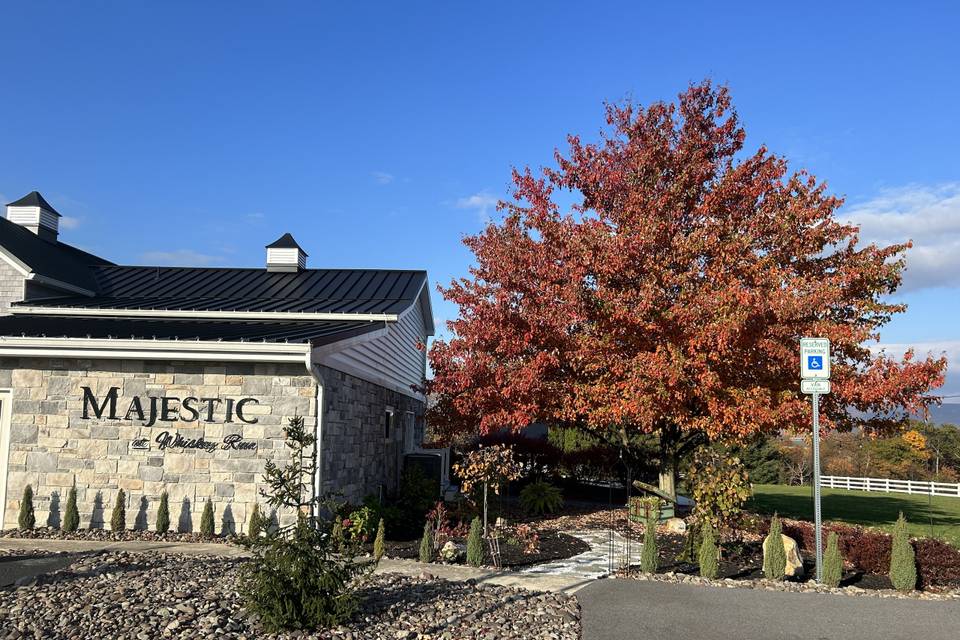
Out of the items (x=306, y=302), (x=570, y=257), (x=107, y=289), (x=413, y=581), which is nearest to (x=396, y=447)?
(x=306, y=302)

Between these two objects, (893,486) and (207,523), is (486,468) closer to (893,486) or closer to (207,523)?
(207,523)

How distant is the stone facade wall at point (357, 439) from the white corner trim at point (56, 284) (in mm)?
7327

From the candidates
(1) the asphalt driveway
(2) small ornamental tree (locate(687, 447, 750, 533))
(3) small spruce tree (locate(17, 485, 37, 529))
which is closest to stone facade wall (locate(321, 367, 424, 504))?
(3) small spruce tree (locate(17, 485, 37, 529))

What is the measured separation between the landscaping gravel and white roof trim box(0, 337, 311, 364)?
3.32m

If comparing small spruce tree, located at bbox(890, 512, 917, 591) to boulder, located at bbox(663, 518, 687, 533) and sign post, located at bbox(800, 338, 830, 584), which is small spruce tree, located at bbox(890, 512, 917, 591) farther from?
boulder, located at bbox(663, 518, 687, 533)

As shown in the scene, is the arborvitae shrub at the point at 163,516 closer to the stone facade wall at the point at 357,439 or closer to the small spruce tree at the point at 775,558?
the stone facade wall at the point at 357,439

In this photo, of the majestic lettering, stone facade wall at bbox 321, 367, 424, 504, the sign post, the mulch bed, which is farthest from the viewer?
stone facade wall at bbox 321, 367, 424, 504

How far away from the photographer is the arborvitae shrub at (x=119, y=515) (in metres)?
10.7

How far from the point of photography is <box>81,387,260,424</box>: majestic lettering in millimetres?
11086

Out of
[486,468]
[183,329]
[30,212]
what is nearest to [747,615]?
[486,468]

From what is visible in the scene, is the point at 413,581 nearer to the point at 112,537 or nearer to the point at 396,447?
the point at 112,537

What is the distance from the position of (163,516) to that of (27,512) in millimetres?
2296

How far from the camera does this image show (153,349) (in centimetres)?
1090

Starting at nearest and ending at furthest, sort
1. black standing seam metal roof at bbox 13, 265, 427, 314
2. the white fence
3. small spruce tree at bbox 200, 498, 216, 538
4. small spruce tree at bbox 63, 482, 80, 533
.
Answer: small spruce tree at bbox 200, 498, 216, 538 → small spruce tree at bbox 63, 482, 80, 533 → black standing seam metal roof at bbox 13, 265, 427, 314 → the white fence
